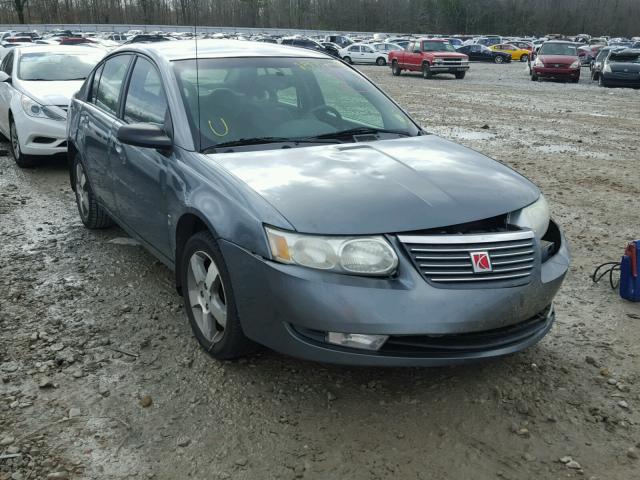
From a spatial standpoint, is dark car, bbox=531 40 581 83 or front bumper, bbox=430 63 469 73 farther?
→ front bumper, bbox=430 63 469 73

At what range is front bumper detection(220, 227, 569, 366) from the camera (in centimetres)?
274

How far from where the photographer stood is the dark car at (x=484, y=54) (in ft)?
155

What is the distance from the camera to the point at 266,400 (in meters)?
3.15

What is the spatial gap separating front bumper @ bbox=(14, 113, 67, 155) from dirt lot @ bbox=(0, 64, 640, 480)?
3.45 metres

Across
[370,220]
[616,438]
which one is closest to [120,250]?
[370,220]

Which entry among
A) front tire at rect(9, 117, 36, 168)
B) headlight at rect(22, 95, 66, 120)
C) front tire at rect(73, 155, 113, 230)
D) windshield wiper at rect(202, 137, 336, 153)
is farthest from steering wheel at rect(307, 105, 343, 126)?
front tire at rect(9, 117, 36, 168)

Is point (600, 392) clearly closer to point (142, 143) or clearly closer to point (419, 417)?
point (419, 417)

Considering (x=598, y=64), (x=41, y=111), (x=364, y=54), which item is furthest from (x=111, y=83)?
(x=364, y=54)

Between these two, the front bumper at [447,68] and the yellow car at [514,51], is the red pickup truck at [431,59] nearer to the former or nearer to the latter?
the front bumper at [447,68]

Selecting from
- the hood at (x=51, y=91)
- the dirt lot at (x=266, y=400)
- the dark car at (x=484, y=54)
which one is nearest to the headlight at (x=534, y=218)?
the dirt lot at (x=266, y=400)

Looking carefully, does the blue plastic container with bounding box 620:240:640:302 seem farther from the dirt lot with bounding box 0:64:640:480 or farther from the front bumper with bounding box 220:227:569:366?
the front bumper with bounding box 220:227:569:366

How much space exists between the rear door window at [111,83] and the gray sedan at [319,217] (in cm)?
25

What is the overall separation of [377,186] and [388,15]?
108792 millimetres

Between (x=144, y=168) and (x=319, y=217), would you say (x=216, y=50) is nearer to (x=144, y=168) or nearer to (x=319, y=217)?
(x=144, y=168)
